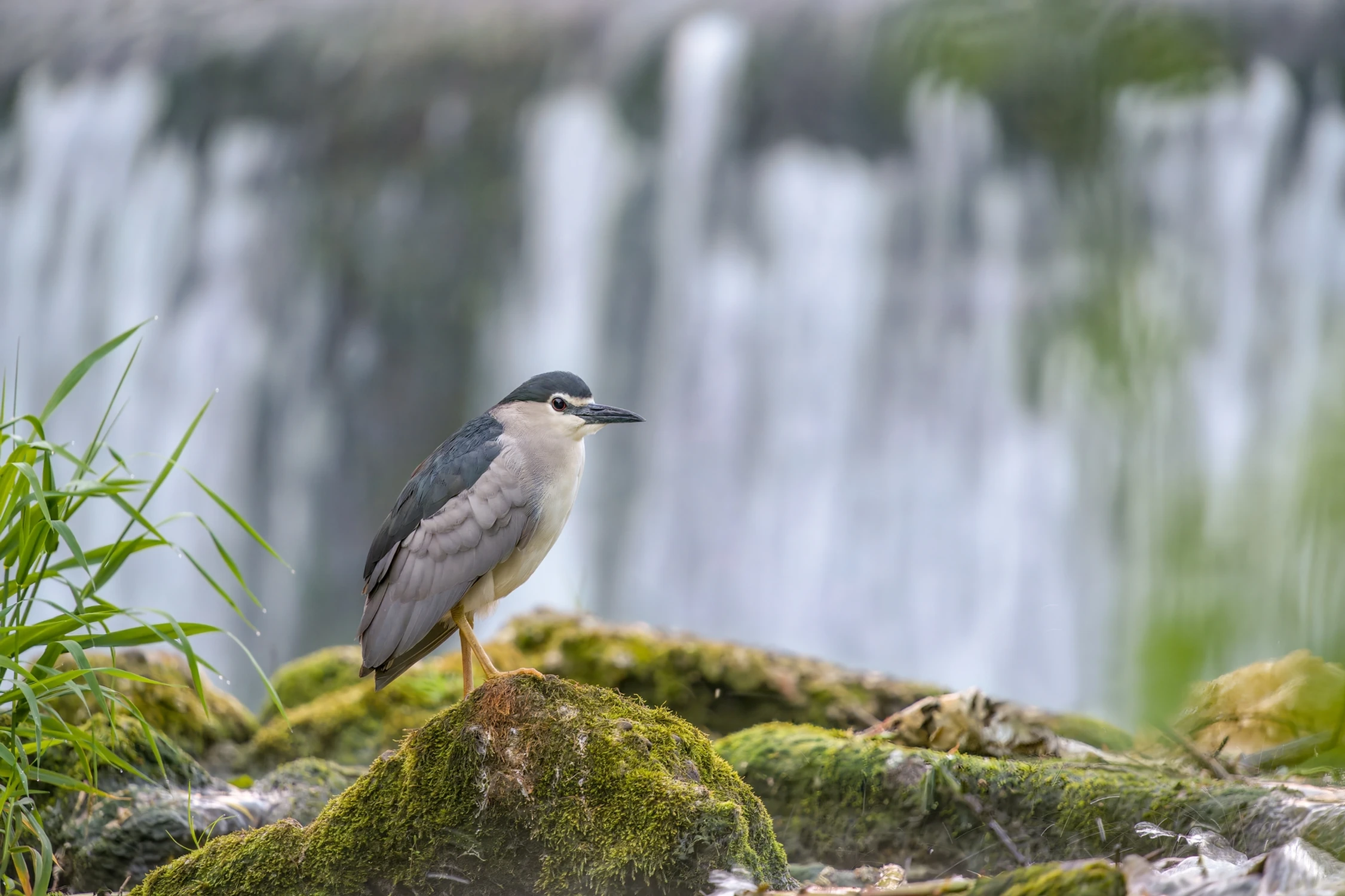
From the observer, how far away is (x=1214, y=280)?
1020 centimetres

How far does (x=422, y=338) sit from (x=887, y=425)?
240 inches

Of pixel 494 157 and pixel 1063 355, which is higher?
pixel 494 157

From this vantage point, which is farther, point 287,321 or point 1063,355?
point 287,321

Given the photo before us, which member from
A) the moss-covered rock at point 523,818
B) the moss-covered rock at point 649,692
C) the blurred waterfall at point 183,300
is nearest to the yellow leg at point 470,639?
the moss-covered rock at point 523,818

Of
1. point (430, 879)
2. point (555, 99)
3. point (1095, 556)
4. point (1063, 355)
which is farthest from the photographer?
point (555, 99)

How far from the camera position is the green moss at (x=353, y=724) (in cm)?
541

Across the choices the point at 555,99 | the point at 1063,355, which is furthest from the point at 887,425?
the point at 1063,355

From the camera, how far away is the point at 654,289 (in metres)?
13.7

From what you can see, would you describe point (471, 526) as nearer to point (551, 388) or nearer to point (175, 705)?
point (551, 388)

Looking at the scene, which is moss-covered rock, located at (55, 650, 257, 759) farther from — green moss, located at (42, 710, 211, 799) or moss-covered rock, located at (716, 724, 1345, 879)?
moss-covered rock, located at (716, 724, 1345, 879)

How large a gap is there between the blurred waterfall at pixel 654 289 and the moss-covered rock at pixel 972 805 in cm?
746

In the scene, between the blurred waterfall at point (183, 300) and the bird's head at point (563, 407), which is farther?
the blurred waterfall at point (183, 300)

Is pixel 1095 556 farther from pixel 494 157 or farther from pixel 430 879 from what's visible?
pixel 494 157

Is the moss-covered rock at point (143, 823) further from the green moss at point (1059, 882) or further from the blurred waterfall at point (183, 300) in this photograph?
the blurred waterfall at point (183, 300)
